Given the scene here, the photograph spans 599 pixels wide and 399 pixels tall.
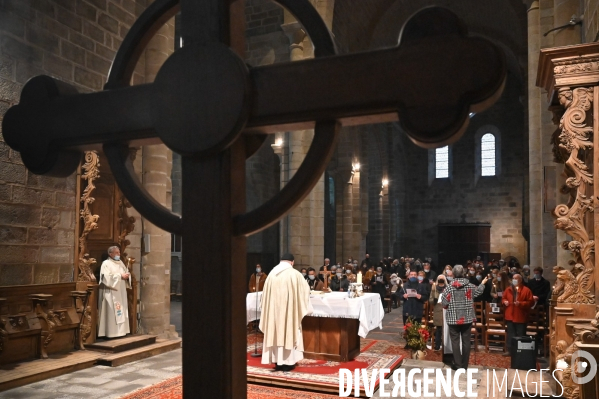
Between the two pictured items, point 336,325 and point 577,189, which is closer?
point 577,189

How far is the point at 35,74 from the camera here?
8.34 m

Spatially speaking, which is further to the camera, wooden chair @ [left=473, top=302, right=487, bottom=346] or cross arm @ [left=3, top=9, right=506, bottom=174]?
wooden chair @ [left=473, top=302, right=487, bottom=346]

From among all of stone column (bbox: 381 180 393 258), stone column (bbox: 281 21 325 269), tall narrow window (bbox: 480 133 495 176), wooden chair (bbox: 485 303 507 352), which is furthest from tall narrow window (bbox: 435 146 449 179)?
wooden chair (bbox: 485 303 507 352)

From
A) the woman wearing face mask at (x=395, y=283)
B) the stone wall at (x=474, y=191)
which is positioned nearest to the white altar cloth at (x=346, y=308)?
the woman wearing face mask at (x=395, y=283)

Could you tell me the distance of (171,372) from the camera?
316 inches

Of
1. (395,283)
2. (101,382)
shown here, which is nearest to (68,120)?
(101,382)

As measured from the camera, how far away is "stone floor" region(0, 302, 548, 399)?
6.72 m

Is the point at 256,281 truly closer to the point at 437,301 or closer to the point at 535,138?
the point at 437,301

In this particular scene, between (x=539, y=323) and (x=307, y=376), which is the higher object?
(x=539, y=323)

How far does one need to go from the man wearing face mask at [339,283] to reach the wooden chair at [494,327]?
11.8 feet

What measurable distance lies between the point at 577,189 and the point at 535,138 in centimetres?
619

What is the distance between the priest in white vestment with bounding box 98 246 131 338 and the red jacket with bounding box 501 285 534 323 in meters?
6.82

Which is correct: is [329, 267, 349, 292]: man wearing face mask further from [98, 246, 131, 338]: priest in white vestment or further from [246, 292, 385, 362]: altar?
[98, 246, 131, 338]: priest in white vestment

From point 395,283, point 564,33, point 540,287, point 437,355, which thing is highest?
point 564,33
